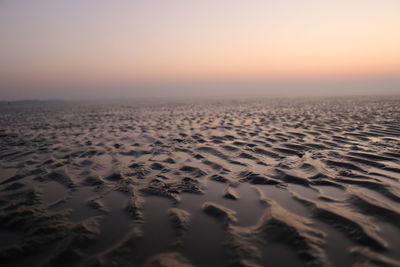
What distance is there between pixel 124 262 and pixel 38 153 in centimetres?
870

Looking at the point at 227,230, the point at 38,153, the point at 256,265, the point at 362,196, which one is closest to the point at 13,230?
the point at 227,230

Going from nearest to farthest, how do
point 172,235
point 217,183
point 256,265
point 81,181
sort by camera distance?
point 256,265
point 172,235
point 217,183
point 81,181

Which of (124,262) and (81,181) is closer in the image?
(124,262)

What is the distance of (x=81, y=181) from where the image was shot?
6.30 meters

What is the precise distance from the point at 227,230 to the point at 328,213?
1.79 m

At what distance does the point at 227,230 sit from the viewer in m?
3.74

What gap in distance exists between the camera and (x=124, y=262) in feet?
9.94

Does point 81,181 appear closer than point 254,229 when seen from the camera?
No

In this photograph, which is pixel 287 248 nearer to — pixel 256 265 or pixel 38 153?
pixel 256 265

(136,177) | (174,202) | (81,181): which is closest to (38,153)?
(81,181)

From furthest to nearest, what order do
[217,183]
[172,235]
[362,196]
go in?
[217,183], [362,196], [172,235]

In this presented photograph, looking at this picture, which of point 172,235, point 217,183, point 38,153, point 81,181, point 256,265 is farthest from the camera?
point 38,153

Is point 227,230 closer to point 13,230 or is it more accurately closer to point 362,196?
point 362,196

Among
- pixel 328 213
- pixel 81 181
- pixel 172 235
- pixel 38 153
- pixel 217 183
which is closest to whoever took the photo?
pixel 172 235
